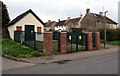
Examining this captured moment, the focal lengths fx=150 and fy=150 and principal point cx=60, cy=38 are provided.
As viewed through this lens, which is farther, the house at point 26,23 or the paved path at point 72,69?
the house at point 26,23

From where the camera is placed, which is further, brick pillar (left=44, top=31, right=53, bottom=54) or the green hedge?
the green hedge

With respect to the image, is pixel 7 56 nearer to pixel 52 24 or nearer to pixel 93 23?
pixel 93 23

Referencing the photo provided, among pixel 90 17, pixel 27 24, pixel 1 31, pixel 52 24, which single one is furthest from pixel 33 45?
pixel 52 24

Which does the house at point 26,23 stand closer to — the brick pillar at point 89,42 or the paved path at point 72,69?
the brick pillar at point 89,42

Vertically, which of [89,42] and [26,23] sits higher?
[26,23]

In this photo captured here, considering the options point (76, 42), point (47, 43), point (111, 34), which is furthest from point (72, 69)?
point (111, 34)

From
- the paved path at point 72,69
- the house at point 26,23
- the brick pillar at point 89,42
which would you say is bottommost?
the paved path at point 72,69

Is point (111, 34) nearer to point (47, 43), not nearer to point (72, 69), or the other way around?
point (47, 43)

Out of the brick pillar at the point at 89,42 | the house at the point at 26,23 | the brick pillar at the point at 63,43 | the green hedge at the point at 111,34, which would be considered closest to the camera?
the brick pillar at the point at 63,43

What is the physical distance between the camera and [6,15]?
29.4 meters

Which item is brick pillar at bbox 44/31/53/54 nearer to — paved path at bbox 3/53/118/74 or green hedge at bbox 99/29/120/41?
paved path at bbox 3/53/118/74

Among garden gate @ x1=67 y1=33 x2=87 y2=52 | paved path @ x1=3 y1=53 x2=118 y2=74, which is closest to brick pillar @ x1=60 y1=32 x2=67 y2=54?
garden gate @ x1=67 y1=33 x2=87 y2=52

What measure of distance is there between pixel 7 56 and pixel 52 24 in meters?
62.0

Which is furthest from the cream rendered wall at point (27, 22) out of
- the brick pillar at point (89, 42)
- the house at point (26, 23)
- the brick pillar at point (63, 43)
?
the brick pillar at point (63, 43)
